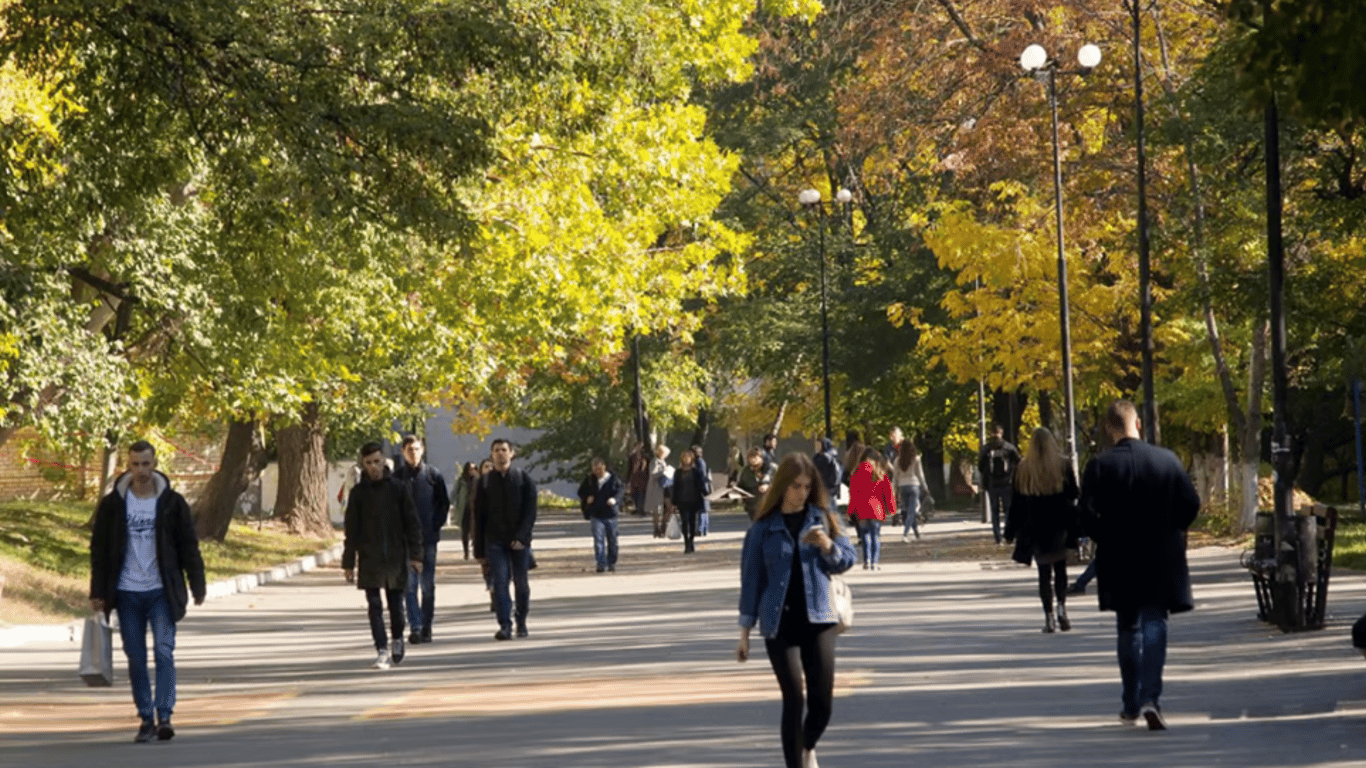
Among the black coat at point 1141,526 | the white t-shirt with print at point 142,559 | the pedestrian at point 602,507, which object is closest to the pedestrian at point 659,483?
the pedestrian at point 602,507

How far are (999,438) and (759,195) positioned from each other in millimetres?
27248

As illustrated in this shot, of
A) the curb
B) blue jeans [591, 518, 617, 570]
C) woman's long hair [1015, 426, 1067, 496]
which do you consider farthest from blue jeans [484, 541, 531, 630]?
blue jeans [591, 518, 617, 570]

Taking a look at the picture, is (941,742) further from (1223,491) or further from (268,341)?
(1223,491)

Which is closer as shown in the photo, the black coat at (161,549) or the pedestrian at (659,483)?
the black coat at (161,549)

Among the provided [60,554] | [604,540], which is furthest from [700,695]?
[604,540]

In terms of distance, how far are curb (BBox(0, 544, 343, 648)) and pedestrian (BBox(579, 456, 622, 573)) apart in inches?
186

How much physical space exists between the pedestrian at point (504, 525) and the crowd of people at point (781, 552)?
2cm

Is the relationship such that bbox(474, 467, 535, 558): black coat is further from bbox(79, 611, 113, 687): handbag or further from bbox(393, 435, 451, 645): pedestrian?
bbox(79, 611, 113, 687): handbag

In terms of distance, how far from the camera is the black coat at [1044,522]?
19.6m

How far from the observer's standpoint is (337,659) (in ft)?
67.4

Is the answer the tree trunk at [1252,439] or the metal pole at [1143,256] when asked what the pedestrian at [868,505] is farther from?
the tree trunk at [1252,439]

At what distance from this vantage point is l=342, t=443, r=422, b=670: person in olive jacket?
18938 millimetres

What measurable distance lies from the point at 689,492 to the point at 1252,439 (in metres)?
9.56

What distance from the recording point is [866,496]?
102ft
